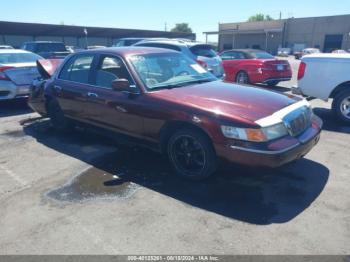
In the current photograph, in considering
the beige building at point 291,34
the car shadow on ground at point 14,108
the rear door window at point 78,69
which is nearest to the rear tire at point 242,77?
the car shadow on ground at point 14,108

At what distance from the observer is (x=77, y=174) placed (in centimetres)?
454

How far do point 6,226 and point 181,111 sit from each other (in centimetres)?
228

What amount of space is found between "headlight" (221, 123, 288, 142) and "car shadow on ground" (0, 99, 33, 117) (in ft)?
21.1

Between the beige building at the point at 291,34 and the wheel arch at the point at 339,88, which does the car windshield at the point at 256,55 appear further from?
the beige building at the point at 291,34

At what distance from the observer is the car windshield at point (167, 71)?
4.62m

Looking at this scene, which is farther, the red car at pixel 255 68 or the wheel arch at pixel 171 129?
the red car at pixel 255 68

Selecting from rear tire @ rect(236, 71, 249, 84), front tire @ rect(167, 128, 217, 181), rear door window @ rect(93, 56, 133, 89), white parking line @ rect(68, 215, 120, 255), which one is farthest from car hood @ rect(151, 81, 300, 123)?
rear tire @ rect(236, 71, 249, 84)

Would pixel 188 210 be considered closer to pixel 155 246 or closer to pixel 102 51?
pixel 155 246

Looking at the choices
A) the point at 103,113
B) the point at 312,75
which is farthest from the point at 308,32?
the point at 103,113

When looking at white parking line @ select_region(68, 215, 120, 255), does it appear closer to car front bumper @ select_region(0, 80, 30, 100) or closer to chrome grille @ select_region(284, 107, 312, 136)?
chrome grille @ select_region(284, 107, 312, 136)

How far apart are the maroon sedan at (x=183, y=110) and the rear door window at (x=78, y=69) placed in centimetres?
2

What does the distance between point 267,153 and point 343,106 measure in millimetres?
4312

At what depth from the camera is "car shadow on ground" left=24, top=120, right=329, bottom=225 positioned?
3.52m

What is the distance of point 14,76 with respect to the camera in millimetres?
8133
